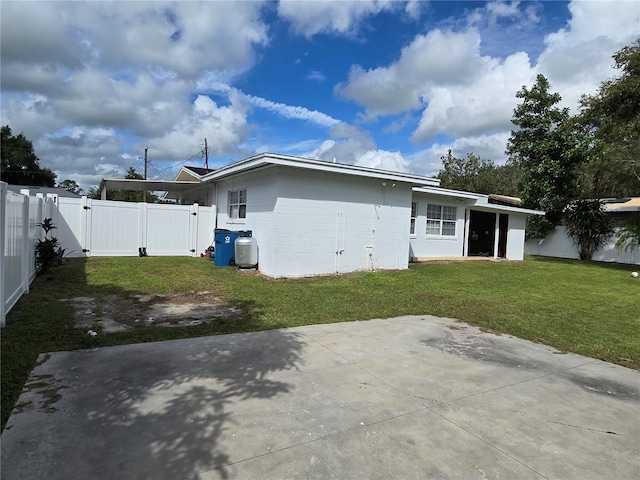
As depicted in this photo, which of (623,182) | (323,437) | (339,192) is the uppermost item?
(623,182)

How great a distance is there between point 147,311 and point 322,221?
233 inches

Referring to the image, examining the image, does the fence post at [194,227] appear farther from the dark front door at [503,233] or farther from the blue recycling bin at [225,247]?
the dark front door at [503,233]

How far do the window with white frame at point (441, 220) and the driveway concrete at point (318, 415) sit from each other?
12.4m

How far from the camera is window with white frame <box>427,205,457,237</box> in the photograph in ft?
56.2

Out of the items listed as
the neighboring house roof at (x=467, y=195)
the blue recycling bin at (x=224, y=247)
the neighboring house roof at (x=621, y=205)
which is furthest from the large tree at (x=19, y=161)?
the neighboring house roof at (x=621, y=205)

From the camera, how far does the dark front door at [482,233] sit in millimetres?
21828

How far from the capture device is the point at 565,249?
22859mm

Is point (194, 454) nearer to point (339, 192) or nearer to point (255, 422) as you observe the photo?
point (255, 422)

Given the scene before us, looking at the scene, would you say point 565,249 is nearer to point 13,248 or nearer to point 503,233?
point 503,233

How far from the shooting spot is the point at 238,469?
2510 mm

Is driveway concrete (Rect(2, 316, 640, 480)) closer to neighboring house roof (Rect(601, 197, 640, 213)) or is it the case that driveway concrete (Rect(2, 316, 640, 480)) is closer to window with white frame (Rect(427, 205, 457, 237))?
window with white frame (Rect(427, 205, 457, 237))

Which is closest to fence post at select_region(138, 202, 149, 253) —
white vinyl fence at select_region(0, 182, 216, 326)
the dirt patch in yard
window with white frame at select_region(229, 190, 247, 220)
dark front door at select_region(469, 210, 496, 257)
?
white vinyl fence at select_region(0, 182, 216, 326)

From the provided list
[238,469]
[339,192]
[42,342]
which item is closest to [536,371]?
[238,469]

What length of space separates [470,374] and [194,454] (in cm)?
303
